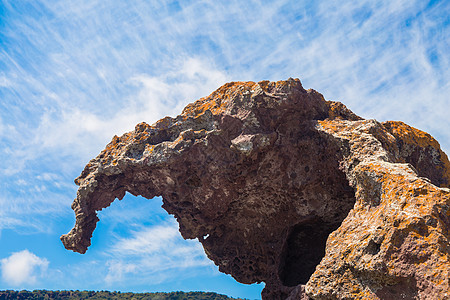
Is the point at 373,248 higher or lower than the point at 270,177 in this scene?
lower

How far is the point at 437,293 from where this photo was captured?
5.38 meters

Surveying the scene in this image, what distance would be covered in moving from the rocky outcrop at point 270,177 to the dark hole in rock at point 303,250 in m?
0.03

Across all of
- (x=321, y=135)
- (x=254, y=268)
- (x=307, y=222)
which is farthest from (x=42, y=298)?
(x=321, y=135)

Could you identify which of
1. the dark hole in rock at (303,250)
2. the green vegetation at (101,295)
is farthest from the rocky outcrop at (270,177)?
the green vegetation at (101,295)

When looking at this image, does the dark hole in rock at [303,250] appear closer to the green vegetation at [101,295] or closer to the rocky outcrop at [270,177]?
the rocky outcrop at [270,177]

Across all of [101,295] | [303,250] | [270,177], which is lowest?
[303,250]

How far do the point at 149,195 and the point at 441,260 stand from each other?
337 inches

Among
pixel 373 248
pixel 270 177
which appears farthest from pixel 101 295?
pixel 373 248

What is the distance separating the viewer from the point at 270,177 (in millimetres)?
10641

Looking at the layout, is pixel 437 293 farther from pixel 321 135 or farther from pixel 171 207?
pixel 171 207

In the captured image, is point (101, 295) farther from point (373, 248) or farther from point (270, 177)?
point (373, 248)

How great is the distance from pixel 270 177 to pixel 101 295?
2592 cm

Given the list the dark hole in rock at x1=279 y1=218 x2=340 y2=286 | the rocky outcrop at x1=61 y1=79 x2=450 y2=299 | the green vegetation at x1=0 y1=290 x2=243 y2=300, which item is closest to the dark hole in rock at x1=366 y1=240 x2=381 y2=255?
the rocky outcrop at x1=61 y1=79 x2=450 y2=299

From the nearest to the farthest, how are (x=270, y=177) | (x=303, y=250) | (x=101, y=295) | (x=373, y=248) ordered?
1. (x=373, y=248)
2. (x=270, y=177)
3. (x=303, y=250)
4. (x=101, y=295)
